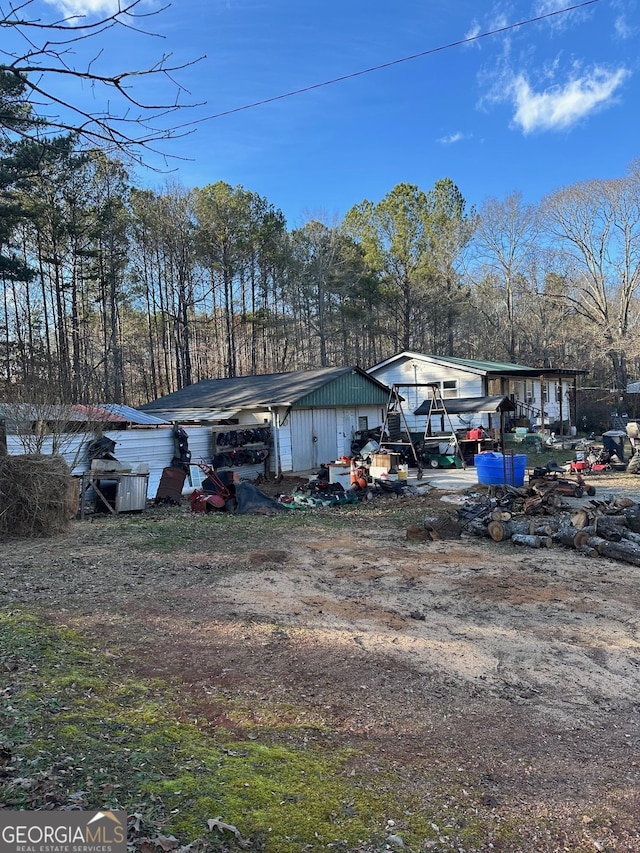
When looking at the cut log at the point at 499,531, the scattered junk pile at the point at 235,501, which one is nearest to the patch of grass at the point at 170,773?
the cut log at the point at 499,531

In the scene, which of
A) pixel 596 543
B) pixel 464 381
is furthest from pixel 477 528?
pixel 464 381

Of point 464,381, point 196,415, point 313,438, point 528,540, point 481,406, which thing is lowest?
point 528,540

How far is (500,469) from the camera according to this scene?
12352mm

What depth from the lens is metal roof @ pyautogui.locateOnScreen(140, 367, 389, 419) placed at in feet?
57.6

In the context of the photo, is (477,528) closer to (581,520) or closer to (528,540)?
(528,540)

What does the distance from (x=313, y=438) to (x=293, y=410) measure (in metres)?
1.39

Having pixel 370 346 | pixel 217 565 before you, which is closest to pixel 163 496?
pixel 217 565

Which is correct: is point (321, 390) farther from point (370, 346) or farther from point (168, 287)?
point (370, 346)

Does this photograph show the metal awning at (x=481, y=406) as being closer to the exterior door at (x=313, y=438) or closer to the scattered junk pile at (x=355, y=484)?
the exterior door at (x=313, y=438)

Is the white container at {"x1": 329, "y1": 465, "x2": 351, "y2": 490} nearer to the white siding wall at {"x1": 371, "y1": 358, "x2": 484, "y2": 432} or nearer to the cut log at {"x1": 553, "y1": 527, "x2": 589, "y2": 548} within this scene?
the cut log at {"x1": 553, "y1": 527, "x2": 589, "y2": 548}

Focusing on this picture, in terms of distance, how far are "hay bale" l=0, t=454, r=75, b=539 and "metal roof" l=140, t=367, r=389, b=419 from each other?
8633mm

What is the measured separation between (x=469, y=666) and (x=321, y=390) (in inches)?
563

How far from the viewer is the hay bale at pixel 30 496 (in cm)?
856

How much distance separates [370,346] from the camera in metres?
39.3
